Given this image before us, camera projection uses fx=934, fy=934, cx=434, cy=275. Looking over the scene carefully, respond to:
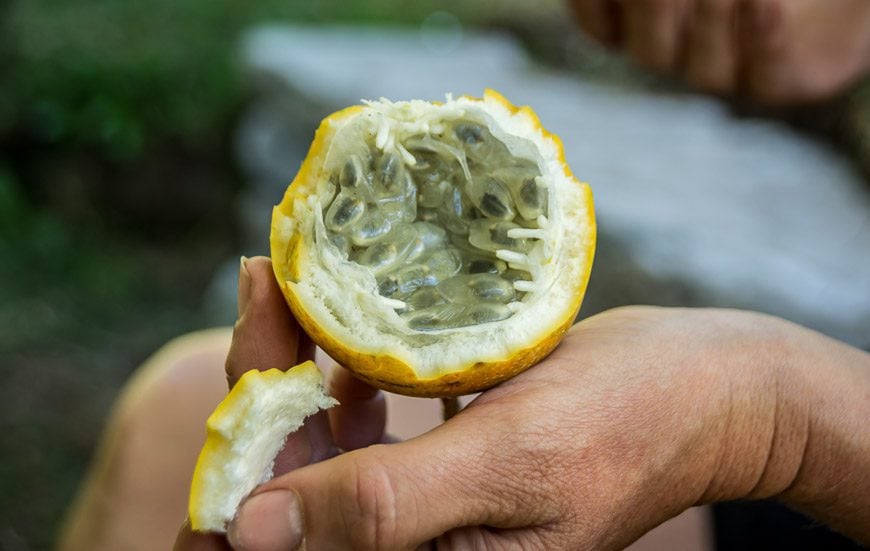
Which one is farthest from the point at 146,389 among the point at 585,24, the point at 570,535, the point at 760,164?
the point at 760,164

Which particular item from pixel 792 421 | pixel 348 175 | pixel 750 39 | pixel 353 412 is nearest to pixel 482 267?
pixel 348 175

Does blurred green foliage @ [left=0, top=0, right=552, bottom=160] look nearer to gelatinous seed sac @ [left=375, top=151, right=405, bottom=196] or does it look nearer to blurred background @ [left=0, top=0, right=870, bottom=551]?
blurred background @ [left=0, top=0, right=870, bottom=551]

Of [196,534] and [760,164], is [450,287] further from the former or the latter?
[760,164]

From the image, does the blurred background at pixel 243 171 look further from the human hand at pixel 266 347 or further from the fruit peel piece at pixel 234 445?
the fruit peel piece at pixel 234 445

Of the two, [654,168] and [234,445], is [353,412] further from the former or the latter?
[654,168]

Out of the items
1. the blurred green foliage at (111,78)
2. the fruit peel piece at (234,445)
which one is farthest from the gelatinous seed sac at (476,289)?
the blurred green foliage at (111,78)

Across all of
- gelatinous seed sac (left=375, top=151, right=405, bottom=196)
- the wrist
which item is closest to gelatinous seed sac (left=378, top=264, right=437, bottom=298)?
gelatinous seed sac (left=375, top=151, right=405, bottom=196)
